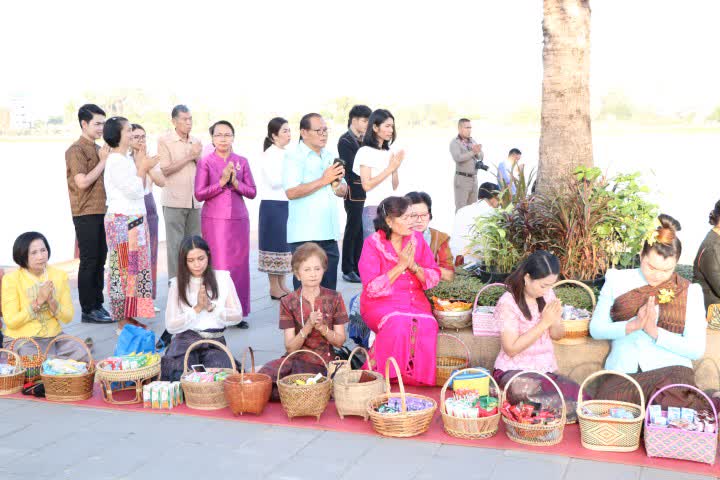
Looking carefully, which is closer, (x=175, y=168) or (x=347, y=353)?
(x=347, y=353)

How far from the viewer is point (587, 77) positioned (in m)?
6.35

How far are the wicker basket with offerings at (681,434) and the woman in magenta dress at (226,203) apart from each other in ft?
12.2

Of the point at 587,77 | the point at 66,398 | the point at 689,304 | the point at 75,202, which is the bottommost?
the point at 66,398

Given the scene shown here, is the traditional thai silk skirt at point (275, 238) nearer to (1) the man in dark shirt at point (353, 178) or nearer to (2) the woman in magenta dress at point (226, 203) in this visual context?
(2) the woman in magenta dress at point (226, 203)

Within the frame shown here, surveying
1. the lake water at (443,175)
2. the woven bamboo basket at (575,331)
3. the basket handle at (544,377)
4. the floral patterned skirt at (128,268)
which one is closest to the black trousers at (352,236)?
the lake water at (443,175)

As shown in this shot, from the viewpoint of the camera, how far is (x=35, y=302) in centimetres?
545

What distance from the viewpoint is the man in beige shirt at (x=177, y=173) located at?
287 inches

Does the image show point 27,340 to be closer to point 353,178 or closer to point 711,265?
point 353,178

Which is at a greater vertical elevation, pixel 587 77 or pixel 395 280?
pixel 587 77

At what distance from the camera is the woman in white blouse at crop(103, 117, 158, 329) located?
643cm

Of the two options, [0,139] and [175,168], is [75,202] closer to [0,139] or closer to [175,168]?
[175,168]

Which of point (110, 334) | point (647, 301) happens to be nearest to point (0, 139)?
point (110, 334)

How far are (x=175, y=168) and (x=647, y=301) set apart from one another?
439 centimetres

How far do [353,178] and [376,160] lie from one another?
1.19 metres
